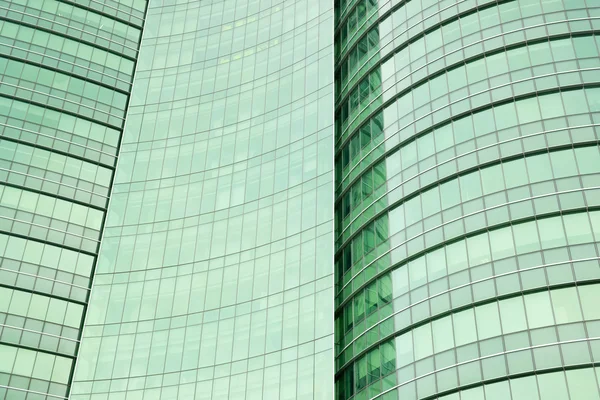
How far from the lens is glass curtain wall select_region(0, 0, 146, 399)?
6197 centimetres

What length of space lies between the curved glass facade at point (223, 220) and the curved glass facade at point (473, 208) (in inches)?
109

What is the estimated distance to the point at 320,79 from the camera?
67.2 metres

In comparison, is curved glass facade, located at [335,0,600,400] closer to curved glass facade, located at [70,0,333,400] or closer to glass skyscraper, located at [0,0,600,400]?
glass skyscraper, located at [0,0,600,400]

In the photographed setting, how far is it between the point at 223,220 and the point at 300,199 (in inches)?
269

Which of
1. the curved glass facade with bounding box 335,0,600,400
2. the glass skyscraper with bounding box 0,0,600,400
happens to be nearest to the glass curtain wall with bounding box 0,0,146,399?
the glass skyscraper with bounding box 0,0,600,400

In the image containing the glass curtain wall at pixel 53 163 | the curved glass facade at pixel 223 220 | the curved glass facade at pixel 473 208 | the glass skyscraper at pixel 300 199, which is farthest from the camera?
the glass curtain wall at pixel 53 163

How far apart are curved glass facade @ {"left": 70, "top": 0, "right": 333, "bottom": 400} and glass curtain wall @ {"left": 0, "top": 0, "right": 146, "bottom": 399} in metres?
1.78

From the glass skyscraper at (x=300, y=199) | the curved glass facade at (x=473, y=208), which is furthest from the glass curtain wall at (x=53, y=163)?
the curved glass facade at (x=473, y=208)

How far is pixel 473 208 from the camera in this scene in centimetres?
4931

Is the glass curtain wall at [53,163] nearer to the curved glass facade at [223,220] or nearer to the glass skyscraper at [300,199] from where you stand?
the glass skyscraper at [300,199]

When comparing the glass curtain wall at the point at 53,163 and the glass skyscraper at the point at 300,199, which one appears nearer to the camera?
the glass skyscraper at the point at 300,199

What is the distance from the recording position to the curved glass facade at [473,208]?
44.0 m

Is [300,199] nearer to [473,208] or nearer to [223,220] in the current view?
[223,220]

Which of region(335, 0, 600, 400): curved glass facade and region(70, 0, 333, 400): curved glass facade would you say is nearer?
region(335, 0, 600, 400): curved glass facade
